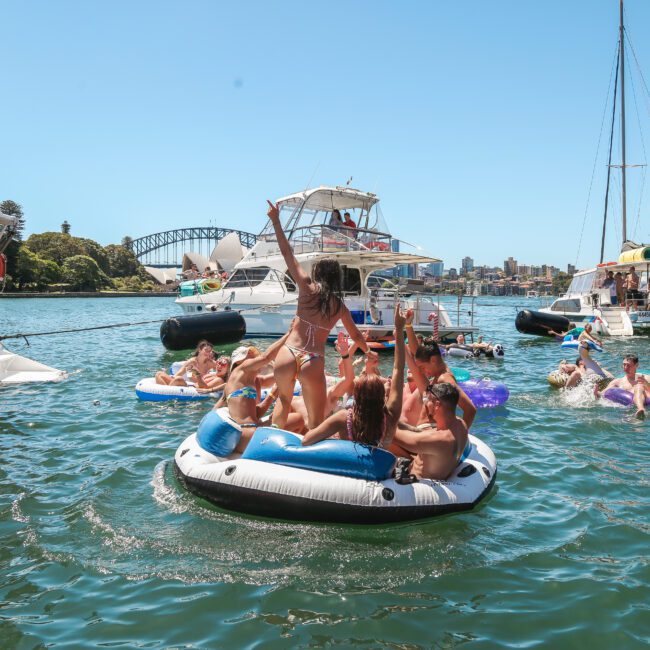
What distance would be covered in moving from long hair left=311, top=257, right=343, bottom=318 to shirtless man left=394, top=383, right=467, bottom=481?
1.28 meters

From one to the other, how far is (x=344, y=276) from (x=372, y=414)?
16.3m

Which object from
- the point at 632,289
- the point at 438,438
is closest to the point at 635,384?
the point at 438,438

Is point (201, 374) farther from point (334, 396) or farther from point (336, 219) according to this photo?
point (336, 219)

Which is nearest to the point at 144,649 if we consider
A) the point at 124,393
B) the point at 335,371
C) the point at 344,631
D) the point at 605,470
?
the point at 344,631

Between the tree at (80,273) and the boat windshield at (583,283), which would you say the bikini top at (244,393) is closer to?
the boat windshield at (583,283)

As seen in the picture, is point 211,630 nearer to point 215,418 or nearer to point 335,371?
point 215,418

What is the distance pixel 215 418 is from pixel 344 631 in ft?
10.2

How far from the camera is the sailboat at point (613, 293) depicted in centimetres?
2508

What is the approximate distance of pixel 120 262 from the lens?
11106cm

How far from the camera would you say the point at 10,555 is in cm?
517

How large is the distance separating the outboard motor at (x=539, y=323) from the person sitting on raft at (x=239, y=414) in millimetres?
20127

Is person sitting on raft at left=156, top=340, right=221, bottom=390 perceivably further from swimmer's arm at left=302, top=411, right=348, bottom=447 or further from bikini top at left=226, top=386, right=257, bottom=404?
swimmer's arm at left=302, top=411, right=348, bottom=447

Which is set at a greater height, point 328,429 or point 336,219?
point 336,219

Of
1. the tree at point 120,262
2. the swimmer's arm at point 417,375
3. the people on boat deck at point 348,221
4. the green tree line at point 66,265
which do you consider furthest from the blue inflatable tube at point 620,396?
the tree at point 120,262
